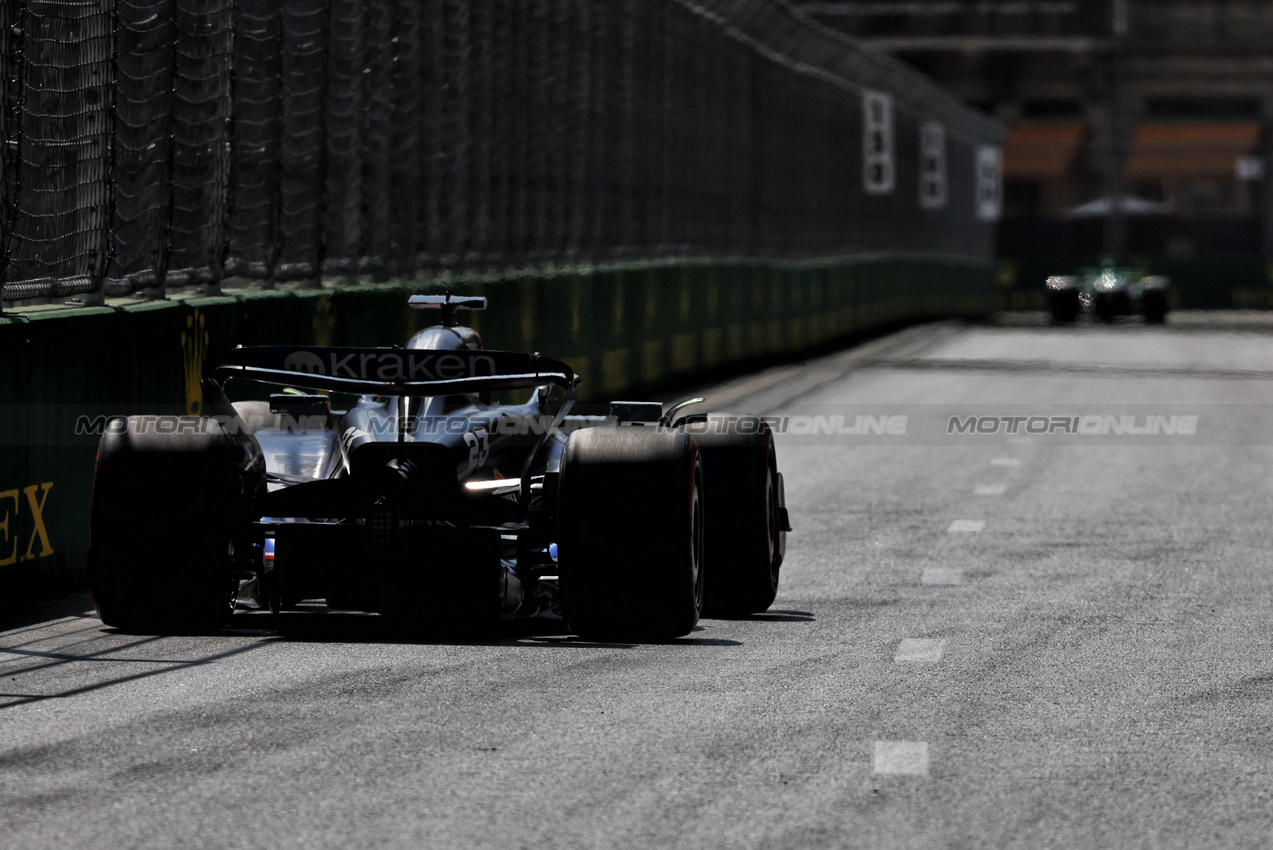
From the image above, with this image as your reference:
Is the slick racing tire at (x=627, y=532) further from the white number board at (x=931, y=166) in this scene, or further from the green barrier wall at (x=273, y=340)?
the white number board at (x=931, y=166)

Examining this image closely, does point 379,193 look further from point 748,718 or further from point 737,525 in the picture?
point 748,718

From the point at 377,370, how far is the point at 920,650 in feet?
6.66

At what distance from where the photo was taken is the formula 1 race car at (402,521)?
24.2 feet

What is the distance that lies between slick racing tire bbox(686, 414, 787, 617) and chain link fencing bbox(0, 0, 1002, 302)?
9.73ft

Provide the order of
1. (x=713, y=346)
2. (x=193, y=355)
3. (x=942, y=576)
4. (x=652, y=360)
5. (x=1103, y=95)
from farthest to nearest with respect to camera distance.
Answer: (x=1103, y=95) < (x=713, y=346) < (x=652, y=360) < (x=193, y=355) < (x=942, y=576)

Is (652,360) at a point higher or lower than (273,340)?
lower

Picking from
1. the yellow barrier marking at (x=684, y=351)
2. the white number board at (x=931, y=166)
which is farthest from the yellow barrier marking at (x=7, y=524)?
the white number board at (x=931, y=166)

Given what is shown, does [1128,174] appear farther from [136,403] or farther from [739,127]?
[136,403]

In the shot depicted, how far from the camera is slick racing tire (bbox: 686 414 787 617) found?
8.26 metres

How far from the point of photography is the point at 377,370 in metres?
7.61

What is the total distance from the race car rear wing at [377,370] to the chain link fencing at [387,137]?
1785 millimetres

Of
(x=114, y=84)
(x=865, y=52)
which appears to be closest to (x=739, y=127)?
(x=865, y=52)

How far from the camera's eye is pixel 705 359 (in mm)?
23844

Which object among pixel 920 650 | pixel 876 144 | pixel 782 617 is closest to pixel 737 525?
pixel 782 617
